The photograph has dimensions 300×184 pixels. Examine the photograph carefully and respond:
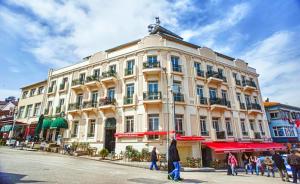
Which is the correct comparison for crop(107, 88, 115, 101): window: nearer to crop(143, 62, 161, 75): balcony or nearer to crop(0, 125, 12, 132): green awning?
crop(143, 62, 161, 75): balcony

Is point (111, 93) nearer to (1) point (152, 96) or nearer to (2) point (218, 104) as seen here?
(1) point (152, 96)

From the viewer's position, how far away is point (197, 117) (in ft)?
72.7

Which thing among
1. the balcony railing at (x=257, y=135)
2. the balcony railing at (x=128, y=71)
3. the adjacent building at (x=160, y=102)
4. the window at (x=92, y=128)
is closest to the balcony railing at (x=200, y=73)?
the adjacent building at (x=160, y=102)

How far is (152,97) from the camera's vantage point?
2102 centimetres

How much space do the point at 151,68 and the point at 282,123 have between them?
26.2 metres

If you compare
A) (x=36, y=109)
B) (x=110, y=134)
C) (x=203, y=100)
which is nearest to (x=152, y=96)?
(x=203, y=100)

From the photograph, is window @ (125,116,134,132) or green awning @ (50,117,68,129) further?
green awning @ (50,117,68,129)

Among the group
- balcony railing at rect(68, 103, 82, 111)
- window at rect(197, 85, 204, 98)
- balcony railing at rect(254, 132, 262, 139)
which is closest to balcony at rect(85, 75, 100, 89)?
balcony railing at rect(68, 103, 82, 111)

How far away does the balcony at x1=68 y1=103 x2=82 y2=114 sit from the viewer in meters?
25.0

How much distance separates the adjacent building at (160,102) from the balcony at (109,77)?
12cm

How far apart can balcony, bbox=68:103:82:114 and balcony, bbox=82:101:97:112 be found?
90 centimetres

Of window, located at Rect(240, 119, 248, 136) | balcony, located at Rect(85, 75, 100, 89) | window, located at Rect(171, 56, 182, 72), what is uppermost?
window, located at Rect(171, 56, 182, 72)

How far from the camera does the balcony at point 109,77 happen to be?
2353cm

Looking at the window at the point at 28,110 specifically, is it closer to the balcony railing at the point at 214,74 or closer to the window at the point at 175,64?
the window at the point at 175,64
